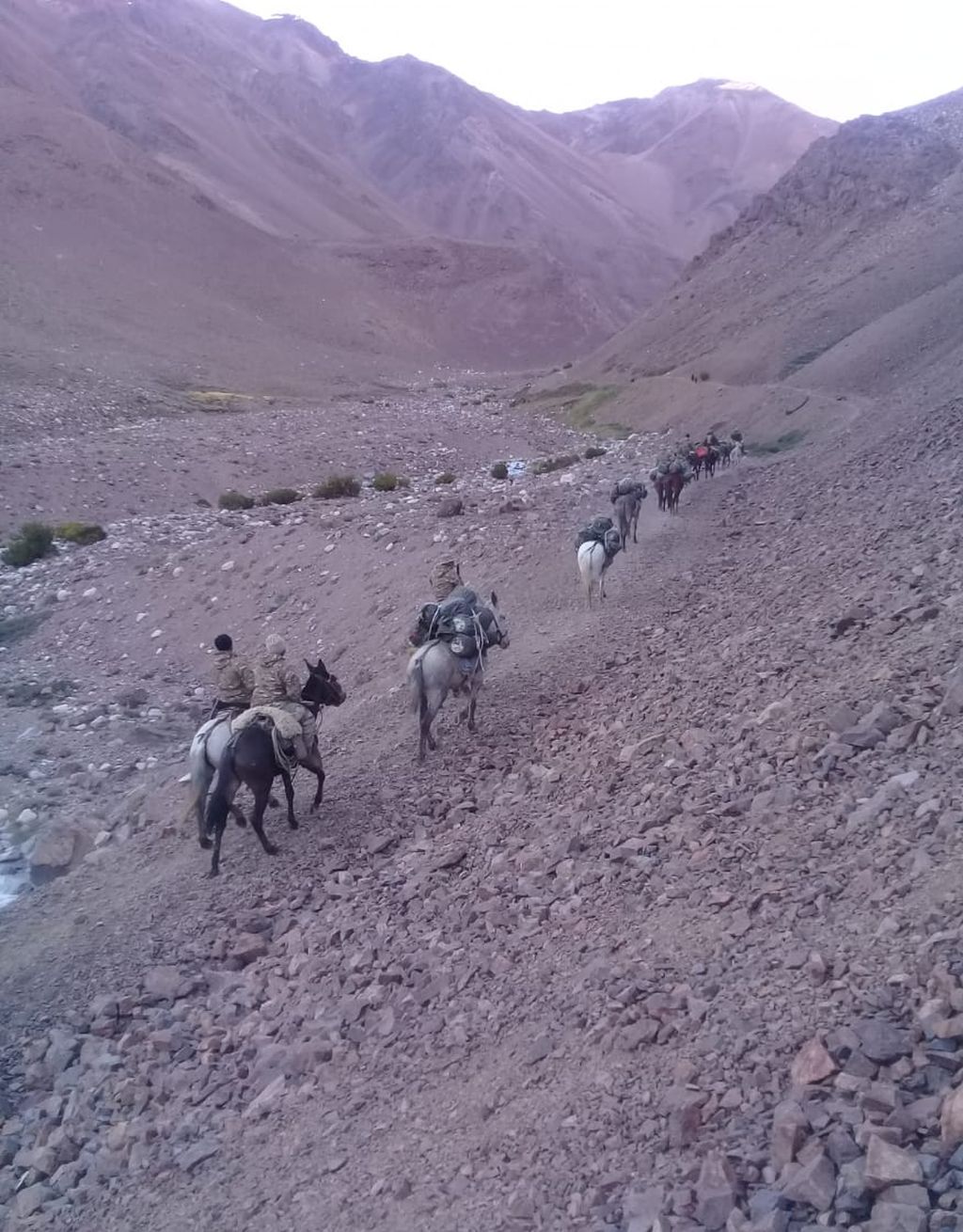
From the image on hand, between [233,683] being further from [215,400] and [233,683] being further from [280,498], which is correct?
[215,400]

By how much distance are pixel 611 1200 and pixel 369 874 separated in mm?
4736

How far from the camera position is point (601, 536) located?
15695 mm

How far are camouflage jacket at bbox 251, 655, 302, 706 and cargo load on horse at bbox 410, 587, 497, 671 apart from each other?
5.61 feet

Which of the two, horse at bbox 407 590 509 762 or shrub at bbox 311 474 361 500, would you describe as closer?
horse at bbox 407 590 509 762

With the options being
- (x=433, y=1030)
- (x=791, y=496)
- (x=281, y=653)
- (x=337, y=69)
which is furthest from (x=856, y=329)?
(x=337, y=69)

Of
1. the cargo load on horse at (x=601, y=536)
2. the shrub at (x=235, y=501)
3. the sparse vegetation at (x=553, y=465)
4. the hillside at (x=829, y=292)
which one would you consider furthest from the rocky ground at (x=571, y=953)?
the sparse vegetation at (x=553, y=465)

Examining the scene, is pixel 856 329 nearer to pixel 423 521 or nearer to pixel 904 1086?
pixel 423 521

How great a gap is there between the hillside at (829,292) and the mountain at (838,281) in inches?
3.4

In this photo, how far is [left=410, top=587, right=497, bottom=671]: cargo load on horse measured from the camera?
11.6 metres

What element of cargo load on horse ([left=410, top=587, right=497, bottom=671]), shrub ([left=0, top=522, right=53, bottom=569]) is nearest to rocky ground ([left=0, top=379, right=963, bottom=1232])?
cargo load on horse ([left=410, top=587, right=497, bottom=671])

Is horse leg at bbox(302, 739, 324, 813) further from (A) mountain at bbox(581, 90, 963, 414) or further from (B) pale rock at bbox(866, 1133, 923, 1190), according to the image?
(A) mountain at bbox(581, 90, 963, 414)

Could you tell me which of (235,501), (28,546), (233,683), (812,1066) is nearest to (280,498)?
(235,501)

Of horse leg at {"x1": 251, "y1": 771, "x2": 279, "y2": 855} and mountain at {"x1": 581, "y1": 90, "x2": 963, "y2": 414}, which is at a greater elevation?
mountain at {"x1": 581, "y1": 90, "x2": 963, "y2": 414}

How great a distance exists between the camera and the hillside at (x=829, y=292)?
34.7 meters
